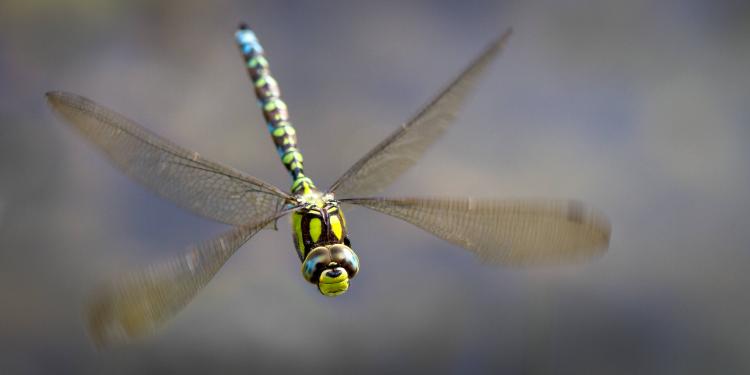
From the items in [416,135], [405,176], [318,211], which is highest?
[405,176]

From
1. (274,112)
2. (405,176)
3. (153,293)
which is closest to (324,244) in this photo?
(153,293)

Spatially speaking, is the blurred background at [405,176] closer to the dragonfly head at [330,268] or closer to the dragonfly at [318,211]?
the dragonfly at [318,211]

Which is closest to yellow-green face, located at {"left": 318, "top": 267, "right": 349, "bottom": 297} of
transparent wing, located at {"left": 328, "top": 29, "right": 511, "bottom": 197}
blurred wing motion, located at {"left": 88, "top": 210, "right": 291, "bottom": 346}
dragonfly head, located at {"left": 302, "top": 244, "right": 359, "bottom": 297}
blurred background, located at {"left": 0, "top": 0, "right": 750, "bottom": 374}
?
dragonfly head, located at {"left": 302, "top": 244, "right": 359, "bottom": 297}

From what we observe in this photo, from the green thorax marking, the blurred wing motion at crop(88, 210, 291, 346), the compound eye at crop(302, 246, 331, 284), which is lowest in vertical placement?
the blurred wing motion at crop(88, 210, 291, 346)

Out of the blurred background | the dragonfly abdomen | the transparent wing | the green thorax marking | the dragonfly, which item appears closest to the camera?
the dragonfly

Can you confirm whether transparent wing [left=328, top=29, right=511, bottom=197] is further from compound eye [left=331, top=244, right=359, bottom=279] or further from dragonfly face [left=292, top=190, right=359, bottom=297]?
compound eye [left=331, top=244, right=359, bottom=279]

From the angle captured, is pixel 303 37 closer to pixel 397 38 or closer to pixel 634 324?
pixel 397 38

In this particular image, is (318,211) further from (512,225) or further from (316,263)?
(512,225)
